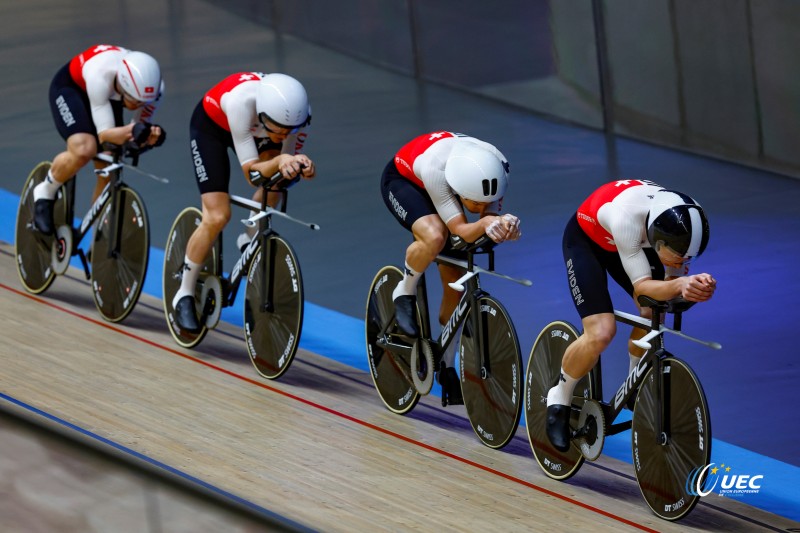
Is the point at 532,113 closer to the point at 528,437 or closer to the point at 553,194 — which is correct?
the point at 553,194

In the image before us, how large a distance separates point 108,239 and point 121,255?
0.10 m

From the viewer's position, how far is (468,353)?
553 cm

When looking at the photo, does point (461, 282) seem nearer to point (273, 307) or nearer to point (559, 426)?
point (559, 426)

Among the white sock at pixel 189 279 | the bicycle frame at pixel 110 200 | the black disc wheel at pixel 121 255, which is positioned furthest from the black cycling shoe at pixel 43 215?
the white sock at pixel 189 279

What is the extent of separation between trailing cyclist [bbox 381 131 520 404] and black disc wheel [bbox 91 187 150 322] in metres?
1.57

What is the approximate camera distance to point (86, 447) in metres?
2.48

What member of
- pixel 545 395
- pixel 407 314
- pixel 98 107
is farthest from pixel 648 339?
pixel 98 107

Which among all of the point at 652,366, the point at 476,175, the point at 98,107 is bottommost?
the point at 652,366

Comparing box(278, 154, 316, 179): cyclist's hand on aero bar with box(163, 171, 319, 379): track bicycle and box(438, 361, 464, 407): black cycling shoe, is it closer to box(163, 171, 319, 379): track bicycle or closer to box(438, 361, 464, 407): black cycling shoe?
box(163, 171, 319, 379): track bicycle

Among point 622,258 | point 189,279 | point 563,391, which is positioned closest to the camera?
point 622,258

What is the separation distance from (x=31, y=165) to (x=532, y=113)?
4346 mm

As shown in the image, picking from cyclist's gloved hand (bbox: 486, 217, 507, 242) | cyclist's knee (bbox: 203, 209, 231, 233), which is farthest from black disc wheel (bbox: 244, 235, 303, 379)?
cyclist's gloved hand (bbox: 486, 217, 507, 242)

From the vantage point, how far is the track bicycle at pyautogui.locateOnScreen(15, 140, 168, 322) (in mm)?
6848

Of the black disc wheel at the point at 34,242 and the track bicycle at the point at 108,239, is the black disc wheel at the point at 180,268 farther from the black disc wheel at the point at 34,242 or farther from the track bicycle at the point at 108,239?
the black disc wheel at the point at 34,242
